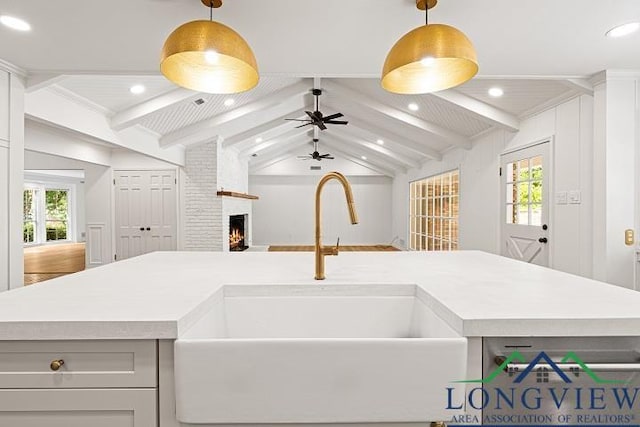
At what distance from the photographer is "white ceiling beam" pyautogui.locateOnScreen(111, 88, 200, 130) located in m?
4.57

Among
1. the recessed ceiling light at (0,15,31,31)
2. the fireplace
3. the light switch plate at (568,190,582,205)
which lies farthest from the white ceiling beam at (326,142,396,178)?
the recessed ceiling light at (0,15,31,31)

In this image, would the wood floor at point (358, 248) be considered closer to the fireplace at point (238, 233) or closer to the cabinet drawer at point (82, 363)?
the fireplace at point (238, 233)

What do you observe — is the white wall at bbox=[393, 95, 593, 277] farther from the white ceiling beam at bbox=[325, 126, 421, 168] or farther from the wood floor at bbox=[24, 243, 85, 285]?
the wood floor at bbox=[24, 243, 85, 285]

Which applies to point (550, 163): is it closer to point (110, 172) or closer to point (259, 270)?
point (259, 270)

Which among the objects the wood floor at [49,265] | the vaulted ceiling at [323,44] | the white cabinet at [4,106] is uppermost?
the vaulted ceiling at [323,44]

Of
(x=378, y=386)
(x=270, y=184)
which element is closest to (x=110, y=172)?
(x=270, y=184)

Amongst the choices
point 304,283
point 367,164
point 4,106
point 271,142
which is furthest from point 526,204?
point 367,164

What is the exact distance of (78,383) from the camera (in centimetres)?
87

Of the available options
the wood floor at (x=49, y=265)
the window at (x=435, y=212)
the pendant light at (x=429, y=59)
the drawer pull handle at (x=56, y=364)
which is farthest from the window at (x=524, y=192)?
the wood floor at (x=49, y=265)

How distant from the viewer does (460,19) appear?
2.22 metres

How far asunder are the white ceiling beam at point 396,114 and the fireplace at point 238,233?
385 cm

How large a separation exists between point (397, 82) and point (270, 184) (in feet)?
32.6

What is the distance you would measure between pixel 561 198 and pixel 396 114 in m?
2.74

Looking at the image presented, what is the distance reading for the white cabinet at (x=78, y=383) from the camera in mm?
861
